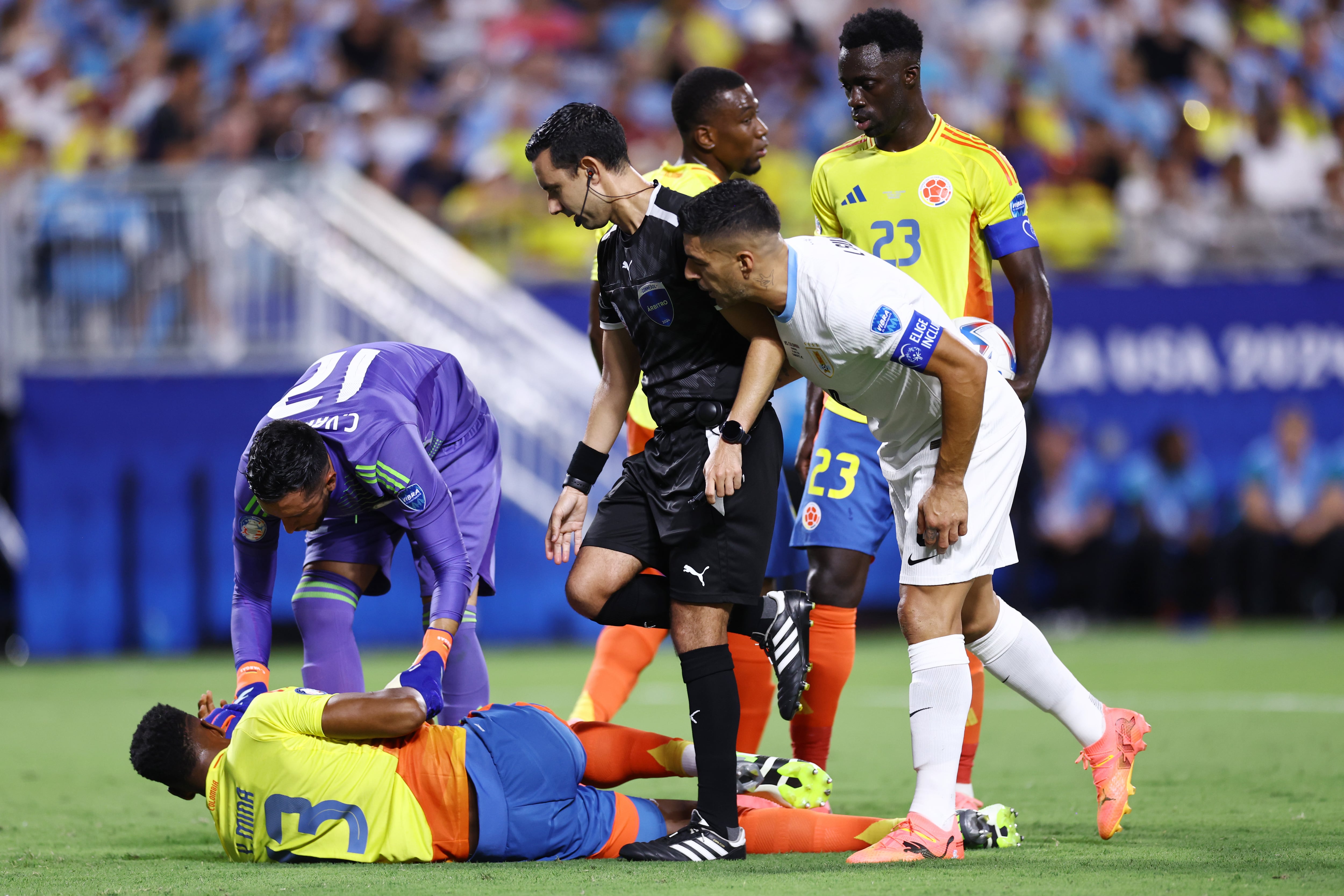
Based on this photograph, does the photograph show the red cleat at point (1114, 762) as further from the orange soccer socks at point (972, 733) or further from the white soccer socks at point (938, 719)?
the white soccer socks at point (938, 719)

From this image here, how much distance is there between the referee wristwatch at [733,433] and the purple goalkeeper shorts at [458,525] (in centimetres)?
122

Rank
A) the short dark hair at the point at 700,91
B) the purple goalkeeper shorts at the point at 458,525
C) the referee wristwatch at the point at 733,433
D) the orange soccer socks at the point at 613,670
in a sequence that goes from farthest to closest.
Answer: the short dark hair at the point at 700,91 → the orange soccer socks at the point at 613,670 → the purple goalkeeper shorts at the point at 458,525 → the referee wristwatch at the point at 733,433

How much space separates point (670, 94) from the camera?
47.7 ft

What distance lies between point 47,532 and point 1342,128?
1178 cm

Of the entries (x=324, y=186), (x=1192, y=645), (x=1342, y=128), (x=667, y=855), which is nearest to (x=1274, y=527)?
(x=1192, y=645)

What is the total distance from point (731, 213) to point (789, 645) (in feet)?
4.17

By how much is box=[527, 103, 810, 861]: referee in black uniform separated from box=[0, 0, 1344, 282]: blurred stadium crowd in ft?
25.8

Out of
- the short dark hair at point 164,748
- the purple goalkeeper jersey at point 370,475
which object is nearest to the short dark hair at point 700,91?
the purple goalkeeper jersey at point 370,475

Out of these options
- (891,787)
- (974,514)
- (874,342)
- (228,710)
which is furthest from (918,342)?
(891,787)

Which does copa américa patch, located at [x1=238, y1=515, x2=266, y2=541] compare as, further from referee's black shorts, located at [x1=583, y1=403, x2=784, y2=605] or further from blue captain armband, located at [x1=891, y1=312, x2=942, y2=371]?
blue captain armband, located at [x1=891, y1=312, x2=942, y2=371]

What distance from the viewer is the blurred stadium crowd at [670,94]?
1266 cm

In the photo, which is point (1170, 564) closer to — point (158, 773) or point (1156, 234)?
point (1156, 234)

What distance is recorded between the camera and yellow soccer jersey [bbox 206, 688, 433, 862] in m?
4.05

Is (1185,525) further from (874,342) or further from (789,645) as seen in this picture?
(874,342)
